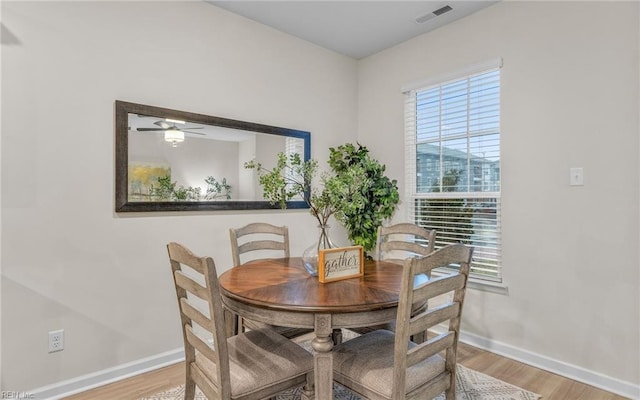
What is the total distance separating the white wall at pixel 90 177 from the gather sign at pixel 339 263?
141 cm

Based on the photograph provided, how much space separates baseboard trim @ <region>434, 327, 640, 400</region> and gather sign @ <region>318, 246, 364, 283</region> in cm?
164

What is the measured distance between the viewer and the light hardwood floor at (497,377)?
215 cm

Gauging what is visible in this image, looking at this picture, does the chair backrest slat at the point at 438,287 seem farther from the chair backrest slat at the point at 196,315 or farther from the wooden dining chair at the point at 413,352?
the chair backrest slat at the point at 196,315

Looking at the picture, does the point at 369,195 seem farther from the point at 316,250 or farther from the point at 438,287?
the point at 438,287

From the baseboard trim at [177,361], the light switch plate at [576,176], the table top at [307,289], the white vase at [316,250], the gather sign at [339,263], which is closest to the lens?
the table top at [307,289]

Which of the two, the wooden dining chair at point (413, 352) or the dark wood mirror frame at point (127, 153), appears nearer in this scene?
the wooden dining chair at point (413, 352)

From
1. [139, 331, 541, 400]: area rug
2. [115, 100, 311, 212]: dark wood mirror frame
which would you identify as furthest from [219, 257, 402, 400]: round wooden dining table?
[115, 100, 311, 212]: dark wood mirror frame

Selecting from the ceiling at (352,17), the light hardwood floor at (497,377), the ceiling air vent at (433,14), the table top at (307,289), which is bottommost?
the light hardwood floor at (497,377)

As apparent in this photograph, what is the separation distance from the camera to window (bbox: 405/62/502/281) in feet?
9.30

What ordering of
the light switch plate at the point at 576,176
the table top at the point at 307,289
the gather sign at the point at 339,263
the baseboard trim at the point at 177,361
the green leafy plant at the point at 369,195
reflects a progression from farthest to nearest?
the green leafy plant at the point at 369,195 → the light switch plate at the point at 576,176 → the baseboard trim at the point at 177,361 → the gather sign at the point at 339,263 → the table top at the point at 307,289

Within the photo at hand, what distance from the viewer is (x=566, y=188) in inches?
94.3

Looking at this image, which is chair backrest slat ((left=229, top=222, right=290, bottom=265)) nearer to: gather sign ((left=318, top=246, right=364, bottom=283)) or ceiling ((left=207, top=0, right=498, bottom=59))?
gather sign ((left=318, top=246, right=364, bottom=283))

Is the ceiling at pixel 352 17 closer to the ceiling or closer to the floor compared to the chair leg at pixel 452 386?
closer to the ceiling

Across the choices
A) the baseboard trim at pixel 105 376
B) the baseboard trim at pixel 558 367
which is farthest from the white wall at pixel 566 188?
the baseboard trim at pixel 105 376
